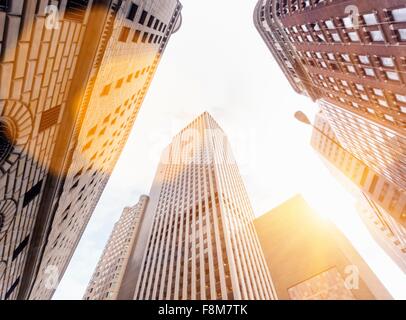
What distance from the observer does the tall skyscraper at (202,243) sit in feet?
150

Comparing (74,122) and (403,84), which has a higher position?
(403,84)

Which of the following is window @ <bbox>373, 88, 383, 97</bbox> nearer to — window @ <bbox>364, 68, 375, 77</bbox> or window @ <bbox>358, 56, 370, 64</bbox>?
window @ <bbox>364, 68, 375, 77</bbox>

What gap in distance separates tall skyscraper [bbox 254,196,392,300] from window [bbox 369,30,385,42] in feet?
252

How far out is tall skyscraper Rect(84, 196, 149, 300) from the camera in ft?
262

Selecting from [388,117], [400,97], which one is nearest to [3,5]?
[400,97]

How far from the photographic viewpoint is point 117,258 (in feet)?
313

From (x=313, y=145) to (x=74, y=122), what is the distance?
356ft

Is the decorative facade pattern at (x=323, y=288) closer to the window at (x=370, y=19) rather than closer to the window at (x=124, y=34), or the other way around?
the window at (x=370, y=19)

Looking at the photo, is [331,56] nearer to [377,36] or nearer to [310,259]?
[377,36]

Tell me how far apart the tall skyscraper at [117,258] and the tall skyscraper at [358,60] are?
247 ft
